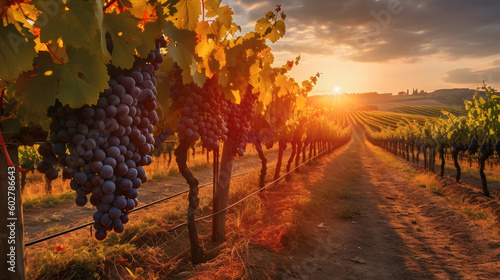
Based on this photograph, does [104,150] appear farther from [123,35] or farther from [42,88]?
[123,35]

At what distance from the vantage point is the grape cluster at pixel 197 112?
128 inches

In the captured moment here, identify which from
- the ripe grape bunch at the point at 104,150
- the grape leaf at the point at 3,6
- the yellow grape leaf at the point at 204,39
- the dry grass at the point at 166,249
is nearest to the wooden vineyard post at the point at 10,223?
the ripe grape bunch at the point at 104,150

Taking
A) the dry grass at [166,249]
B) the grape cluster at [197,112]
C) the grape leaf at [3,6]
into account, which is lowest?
the dry grass at [166,249]

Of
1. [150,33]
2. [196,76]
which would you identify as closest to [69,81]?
[150,33]

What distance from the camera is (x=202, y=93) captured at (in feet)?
11.1

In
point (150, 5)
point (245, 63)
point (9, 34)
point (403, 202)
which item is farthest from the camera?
point (403, 202)

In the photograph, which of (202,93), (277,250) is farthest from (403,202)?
(202,93)

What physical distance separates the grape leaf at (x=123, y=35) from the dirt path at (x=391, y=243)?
4032mm

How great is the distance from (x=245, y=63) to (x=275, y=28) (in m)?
0.57

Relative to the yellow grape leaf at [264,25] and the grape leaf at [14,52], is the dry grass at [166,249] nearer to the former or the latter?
the grape leaf at [14,52]

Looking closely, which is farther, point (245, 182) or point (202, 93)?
point (245, 182)

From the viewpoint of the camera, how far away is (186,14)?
2521 mm

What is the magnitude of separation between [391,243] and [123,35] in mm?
7159

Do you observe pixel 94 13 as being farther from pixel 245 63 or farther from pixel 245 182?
pixel 245 182
